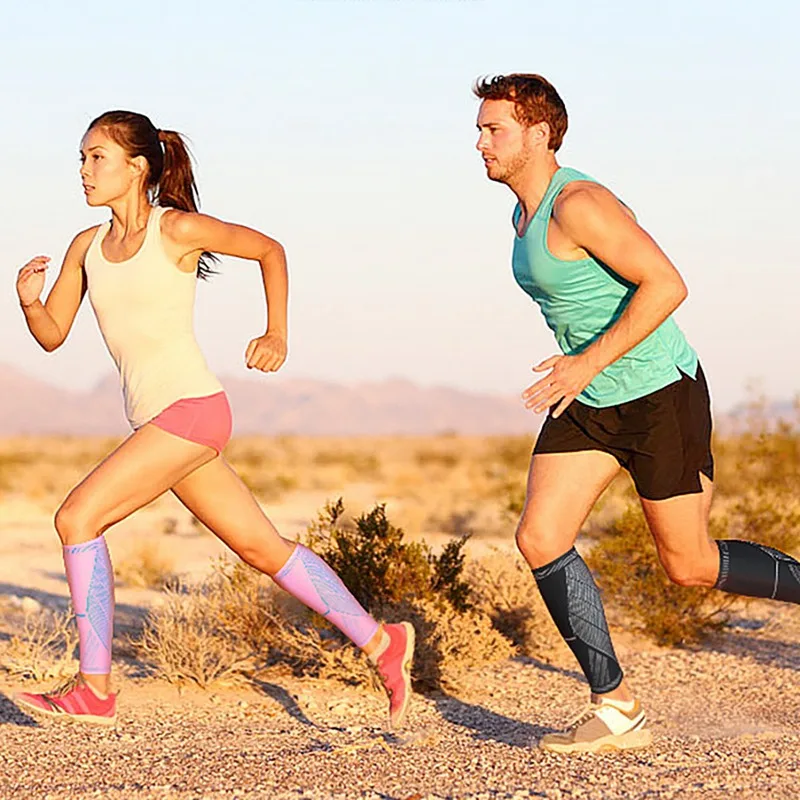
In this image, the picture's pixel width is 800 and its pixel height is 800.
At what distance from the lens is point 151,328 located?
5547 millimetres

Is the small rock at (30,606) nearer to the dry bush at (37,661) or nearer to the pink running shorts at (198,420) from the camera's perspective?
the dry bush at (37,661)

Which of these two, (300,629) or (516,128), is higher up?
(516,128)

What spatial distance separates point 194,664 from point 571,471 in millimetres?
2976

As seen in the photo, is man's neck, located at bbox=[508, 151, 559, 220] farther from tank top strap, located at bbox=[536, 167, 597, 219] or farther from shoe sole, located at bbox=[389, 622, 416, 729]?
shoe sole, located at bbox=[389, 622, 416, 729]

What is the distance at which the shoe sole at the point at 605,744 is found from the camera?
5430 millimetres

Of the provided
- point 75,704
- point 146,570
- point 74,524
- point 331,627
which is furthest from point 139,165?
point 146,570

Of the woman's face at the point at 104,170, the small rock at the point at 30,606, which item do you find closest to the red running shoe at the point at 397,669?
the woman's face at the point at 104,170

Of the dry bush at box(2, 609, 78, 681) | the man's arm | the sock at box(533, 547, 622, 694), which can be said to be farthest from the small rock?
the man's arm

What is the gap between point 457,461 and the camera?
46438 millimetres

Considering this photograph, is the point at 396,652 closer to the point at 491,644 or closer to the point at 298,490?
the point at 491,644

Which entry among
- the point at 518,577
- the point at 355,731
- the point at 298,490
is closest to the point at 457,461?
the point at 298,490

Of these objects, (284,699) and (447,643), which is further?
(447,643)

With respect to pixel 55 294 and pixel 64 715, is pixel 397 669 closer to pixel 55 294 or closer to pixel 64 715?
pixel 64 715

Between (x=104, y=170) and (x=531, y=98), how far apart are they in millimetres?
1735
